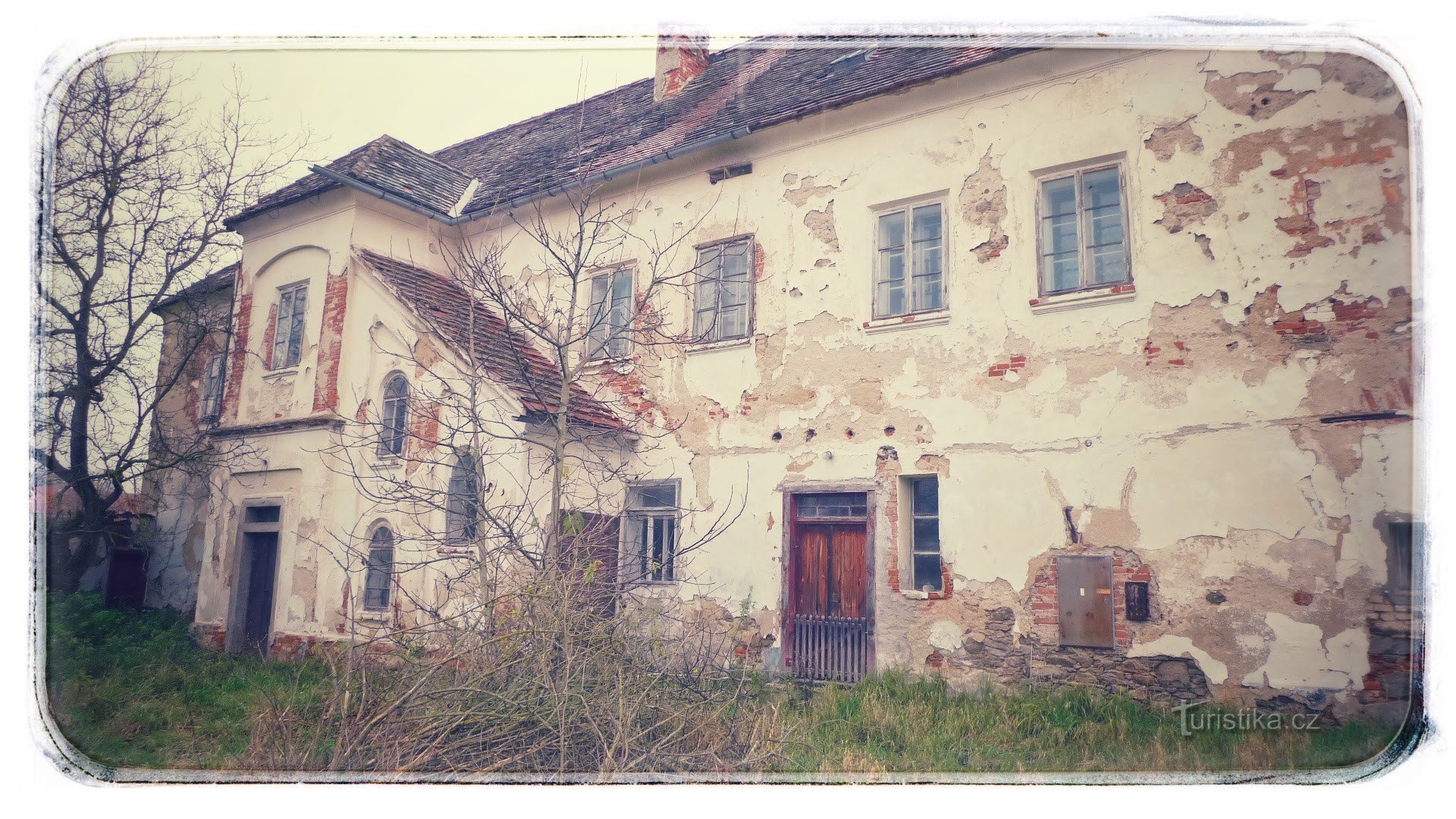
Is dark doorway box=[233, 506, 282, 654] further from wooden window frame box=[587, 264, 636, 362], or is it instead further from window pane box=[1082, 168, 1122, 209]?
window pane box=[1082, 168, 1122, 209]

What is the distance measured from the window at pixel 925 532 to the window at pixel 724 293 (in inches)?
97.0

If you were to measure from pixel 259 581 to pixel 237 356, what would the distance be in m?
2.94

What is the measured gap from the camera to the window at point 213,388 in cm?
1138

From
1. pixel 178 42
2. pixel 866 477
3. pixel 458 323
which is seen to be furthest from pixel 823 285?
pixel 178 42

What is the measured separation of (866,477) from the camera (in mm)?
8242

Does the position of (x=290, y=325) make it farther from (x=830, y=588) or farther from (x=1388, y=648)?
(x=1388, y=648)

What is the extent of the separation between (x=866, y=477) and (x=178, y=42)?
6.18 metres

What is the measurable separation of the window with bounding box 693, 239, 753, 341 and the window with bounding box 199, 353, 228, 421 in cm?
668

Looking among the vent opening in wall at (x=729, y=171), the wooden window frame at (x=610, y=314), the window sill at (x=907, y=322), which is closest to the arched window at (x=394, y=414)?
the wooden window frame at (x=610, y=314)

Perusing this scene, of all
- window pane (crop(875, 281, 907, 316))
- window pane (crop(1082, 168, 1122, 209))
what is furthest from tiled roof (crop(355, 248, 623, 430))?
window pane (crop(1082, 168, 1122, 209))

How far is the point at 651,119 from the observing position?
11109 millimetres

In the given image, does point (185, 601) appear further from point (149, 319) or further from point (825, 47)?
point (825, 47)

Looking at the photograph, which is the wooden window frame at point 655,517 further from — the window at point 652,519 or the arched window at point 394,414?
the arched window at point 394,414

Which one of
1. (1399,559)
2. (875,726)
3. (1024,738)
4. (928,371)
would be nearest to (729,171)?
(928,371)
